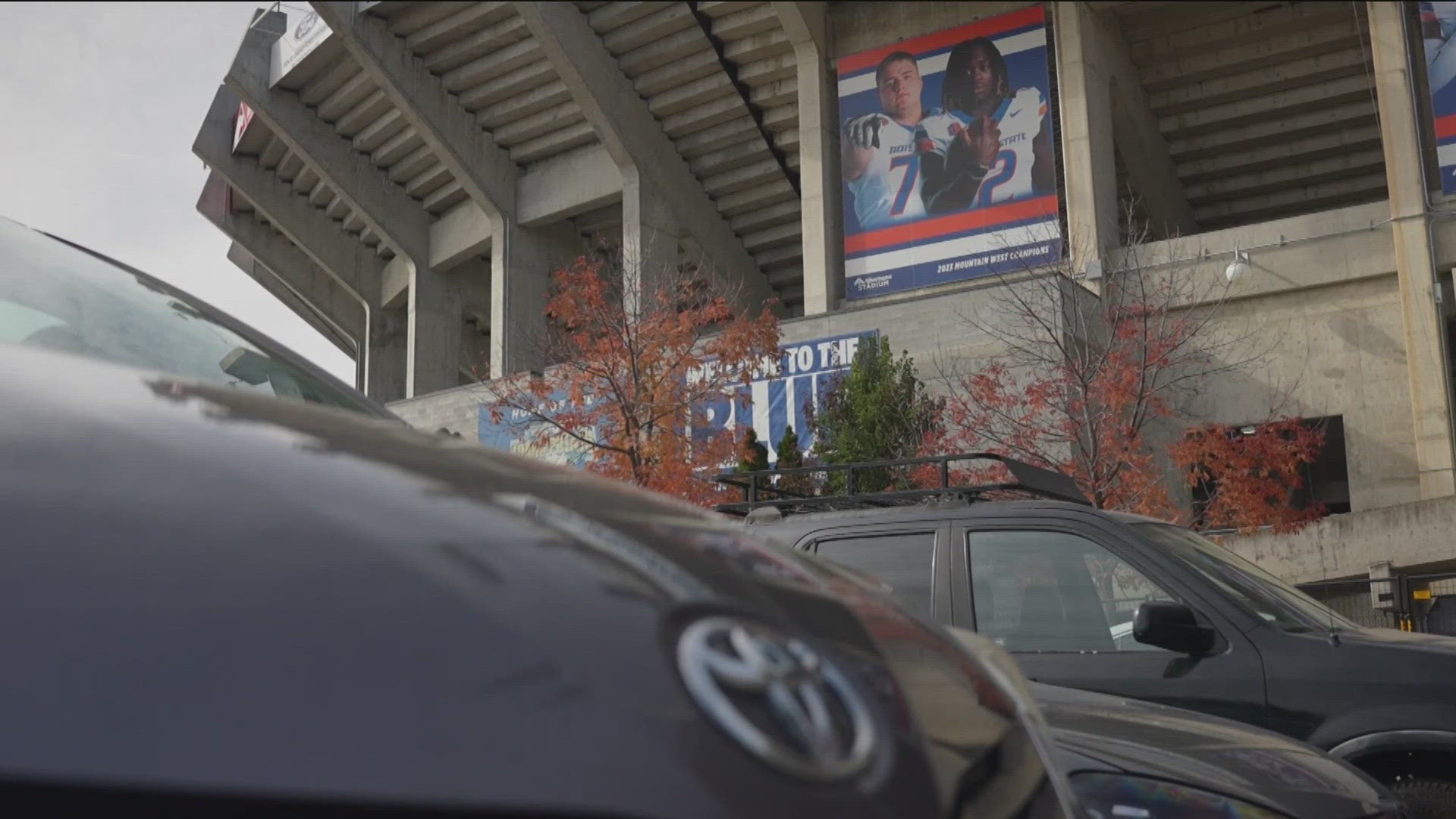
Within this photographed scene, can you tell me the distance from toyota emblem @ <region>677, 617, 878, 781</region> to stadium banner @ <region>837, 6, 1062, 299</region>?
993 inches

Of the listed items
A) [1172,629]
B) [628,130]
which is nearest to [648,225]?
[628,130]

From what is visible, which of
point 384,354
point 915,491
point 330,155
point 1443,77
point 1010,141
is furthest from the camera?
point 384,354

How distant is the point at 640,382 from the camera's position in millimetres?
18344

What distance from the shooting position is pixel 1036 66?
2664 cm

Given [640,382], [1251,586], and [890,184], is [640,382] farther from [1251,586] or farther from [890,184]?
[1251,586]

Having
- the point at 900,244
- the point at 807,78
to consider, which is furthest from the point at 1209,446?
the point at 807,78

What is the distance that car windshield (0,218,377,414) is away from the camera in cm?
175

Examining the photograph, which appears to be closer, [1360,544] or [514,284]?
[1360,544]

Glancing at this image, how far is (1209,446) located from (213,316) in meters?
16.2

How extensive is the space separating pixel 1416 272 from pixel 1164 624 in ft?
70.9

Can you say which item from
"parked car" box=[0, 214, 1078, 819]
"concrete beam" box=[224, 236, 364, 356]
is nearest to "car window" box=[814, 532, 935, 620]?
"parked car" box=[0, 214, 1078, 819]

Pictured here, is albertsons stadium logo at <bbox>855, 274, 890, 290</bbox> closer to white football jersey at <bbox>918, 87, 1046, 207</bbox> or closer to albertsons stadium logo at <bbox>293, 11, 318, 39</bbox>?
white football jersey at <bbox>918, 87, 1046, 207</bbox>

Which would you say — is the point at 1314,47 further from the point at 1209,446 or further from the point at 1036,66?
the point at 1209,446

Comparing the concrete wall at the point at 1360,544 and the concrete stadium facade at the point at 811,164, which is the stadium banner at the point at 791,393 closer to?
the concrete stadium facade at the point at 811,164
